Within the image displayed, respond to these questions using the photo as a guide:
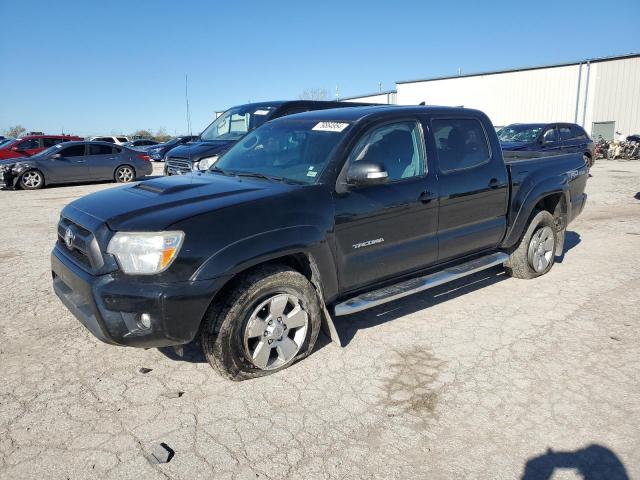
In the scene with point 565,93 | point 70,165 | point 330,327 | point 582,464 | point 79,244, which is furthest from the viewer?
point 565,93

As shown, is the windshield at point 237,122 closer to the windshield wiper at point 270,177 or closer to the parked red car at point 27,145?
the windshield wiper at point 270,177

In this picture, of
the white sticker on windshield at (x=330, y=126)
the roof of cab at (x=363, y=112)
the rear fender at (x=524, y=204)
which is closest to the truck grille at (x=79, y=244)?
the white sticker on windshield at (x=330, y=126)

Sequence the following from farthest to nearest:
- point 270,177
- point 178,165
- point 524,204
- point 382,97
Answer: point 382,97, point 178,165, point 524,204, point 270,177

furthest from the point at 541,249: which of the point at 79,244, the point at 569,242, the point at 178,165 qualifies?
the point at 178,165

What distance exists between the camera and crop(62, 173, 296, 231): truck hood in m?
3.05

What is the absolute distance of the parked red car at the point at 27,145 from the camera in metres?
18.2

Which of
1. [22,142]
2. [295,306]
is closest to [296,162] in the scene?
[295,306]

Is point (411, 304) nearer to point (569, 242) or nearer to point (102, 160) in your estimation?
point (569, 242)

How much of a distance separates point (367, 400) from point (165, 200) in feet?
6.25

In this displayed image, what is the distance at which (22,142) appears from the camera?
18703 mm

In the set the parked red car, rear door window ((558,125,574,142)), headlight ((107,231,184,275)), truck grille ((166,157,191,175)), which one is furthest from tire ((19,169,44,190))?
rear door window ((558,125,574,142))

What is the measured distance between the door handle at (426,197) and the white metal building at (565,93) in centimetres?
3116

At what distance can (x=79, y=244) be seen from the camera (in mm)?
3295

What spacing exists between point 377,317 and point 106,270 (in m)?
2.41
